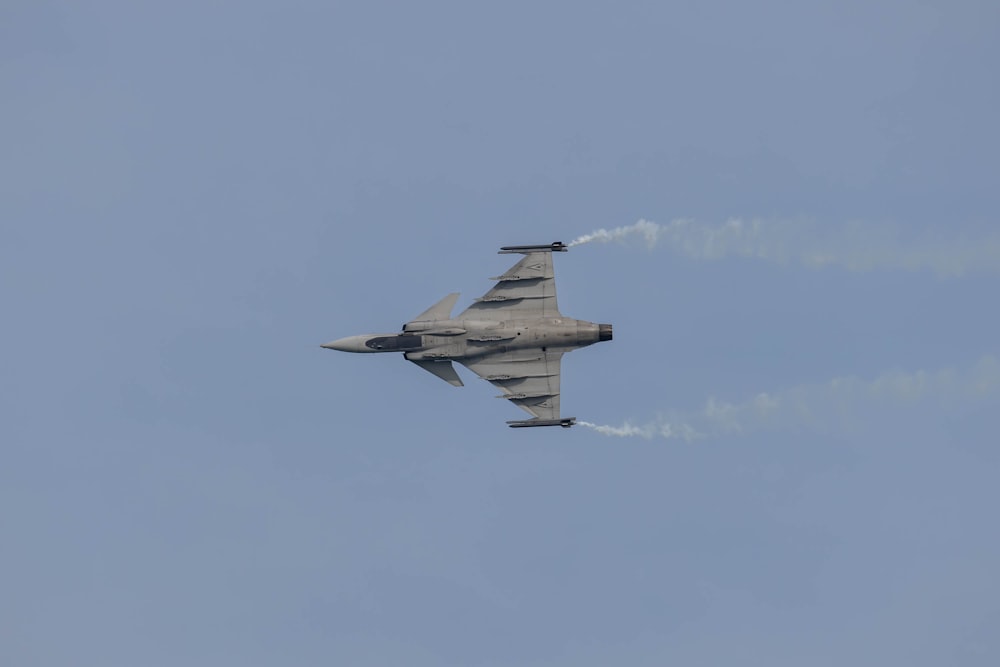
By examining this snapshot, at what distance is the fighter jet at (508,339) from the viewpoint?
12069cm

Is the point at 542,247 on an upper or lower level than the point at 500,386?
upper

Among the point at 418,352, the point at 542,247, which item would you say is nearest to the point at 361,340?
the point at 418,352

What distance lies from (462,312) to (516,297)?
3.47 m

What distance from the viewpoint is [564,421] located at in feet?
398

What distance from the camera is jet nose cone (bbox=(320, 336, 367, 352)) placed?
121312mm

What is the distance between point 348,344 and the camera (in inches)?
4781

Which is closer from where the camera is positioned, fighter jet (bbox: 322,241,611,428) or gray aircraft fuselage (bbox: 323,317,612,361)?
gray aircraft fuselage (bbox: 323,317,612,361)

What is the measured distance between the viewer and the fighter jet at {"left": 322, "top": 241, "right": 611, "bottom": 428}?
121m

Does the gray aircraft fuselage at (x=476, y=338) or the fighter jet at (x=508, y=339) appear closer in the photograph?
the gray aircraft fuselage at (x=476, y=338)

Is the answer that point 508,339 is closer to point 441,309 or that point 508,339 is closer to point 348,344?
point 441,309

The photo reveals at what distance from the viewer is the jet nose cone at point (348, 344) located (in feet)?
398

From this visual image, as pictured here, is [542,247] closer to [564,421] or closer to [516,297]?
[516,297]

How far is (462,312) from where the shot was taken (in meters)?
122

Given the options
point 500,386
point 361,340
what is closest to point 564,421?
point 500,386
